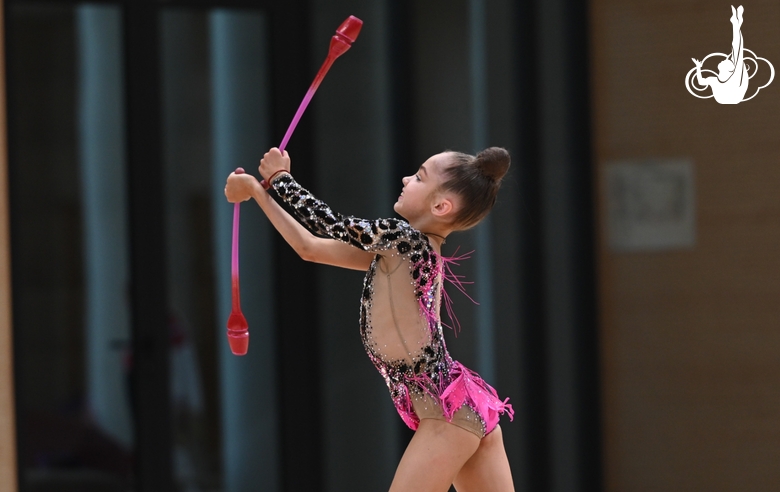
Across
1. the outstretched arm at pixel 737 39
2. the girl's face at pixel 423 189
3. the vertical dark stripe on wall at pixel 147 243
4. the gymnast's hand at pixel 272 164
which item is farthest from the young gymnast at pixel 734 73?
the vertical dark stripe on wall at pixel 147 243

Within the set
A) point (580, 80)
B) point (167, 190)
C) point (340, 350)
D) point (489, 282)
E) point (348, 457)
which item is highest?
point (580, 80)

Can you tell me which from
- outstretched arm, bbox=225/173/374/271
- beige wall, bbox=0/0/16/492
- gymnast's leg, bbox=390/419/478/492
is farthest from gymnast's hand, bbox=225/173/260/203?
beige wall, bbox=0/0/16/492

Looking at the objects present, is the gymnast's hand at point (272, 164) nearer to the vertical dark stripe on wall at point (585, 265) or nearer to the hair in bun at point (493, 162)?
the hair in bun at point (493, 162)

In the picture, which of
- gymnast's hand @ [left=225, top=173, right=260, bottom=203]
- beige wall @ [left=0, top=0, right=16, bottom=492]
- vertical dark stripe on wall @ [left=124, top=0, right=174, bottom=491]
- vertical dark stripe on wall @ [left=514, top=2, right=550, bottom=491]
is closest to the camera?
gymnast's hand @ [left=225, top=173, right=260, bottom=203]

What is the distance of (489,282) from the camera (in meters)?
3.93

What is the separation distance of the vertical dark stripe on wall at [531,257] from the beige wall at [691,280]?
0.78 feet

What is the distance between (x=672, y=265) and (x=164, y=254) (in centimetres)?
200

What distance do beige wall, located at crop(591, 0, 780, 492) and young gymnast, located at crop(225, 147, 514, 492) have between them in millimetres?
1466

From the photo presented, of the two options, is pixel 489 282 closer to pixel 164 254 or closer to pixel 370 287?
pixel 164 254

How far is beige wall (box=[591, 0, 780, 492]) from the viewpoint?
3350mm

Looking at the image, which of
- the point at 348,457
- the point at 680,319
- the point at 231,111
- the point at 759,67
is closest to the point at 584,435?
the point at 680,319

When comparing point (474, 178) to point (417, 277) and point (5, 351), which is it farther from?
point (5, 351)

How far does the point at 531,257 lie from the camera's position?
392 centimetres

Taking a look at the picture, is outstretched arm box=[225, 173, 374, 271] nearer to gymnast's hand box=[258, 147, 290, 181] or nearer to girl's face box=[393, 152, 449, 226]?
gymnast's hand box=[258, 147, 290, 181]
